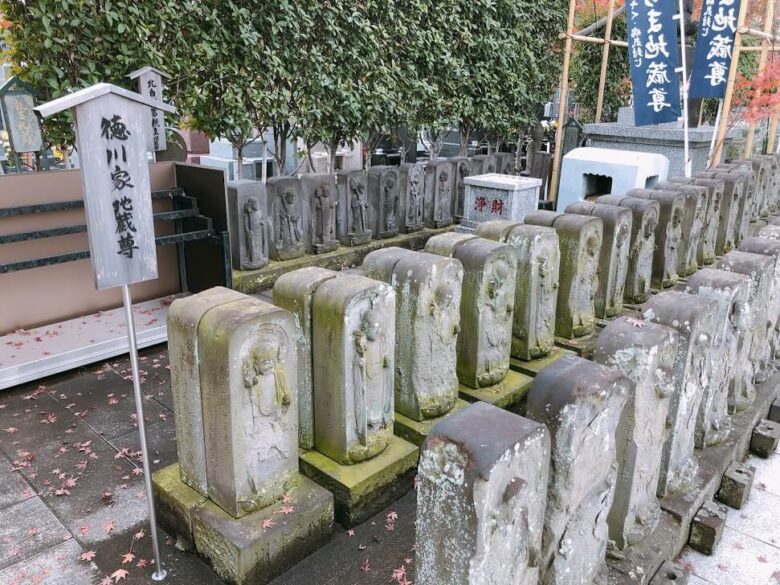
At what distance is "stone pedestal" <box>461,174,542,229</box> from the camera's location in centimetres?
859

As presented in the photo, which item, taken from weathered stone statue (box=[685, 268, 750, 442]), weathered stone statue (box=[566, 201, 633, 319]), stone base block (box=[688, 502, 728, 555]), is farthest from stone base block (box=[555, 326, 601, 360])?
stone base block (box=[688, 502, 728, 555])

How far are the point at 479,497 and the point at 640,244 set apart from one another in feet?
15.7

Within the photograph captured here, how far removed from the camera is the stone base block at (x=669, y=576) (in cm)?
294

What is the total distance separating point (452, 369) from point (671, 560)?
67.4 inches

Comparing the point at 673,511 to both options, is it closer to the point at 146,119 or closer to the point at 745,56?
the point at 146,119

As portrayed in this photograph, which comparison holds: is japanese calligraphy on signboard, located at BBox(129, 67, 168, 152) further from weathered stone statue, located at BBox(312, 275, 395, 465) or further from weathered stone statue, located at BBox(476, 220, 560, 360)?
weathered stone statue, located at BBox(476, 220, 560, 360)

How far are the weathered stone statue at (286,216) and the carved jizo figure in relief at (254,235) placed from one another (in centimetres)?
30

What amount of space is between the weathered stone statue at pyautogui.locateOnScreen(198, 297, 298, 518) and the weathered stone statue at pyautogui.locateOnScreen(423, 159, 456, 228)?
22.8 ft

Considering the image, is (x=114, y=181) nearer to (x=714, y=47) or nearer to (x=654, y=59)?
(x=654, y=59)

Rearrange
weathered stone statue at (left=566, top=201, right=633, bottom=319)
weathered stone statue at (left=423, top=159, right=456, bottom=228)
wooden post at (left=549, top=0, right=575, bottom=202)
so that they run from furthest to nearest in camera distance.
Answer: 1. wooden post at (left=549, top=0, right=575, bottom=202)
2. weathered stone statue at (left=423, top=159, right=456, bottom=228)
3. weathered stone statue at (left=566, top=201, right=633, bottom=319)

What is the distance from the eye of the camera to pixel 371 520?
11.8 ft

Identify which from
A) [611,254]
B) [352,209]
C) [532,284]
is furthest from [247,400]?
[352,209]

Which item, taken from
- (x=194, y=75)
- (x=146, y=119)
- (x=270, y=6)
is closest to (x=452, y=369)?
(x=146, y=119)

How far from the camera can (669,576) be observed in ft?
9.87
